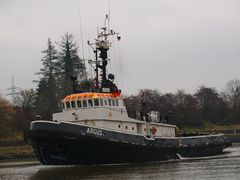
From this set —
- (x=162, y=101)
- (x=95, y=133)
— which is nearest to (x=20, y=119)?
(x=162, y=101)

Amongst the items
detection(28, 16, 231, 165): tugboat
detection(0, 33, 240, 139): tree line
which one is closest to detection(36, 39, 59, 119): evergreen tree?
detection(0, 33, 240, 139): tree line

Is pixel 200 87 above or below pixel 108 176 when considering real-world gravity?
above

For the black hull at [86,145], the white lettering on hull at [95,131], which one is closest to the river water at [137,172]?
the black hull at [86,145]

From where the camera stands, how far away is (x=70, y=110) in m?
42.7

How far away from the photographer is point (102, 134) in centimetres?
3988

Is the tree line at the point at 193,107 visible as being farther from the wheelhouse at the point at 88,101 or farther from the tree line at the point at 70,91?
the wheelhouse at the point at 88,101

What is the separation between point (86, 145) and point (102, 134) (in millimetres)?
1351

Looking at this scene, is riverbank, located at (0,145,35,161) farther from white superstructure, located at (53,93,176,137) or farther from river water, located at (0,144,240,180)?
river water, located at (0,144,240,180)

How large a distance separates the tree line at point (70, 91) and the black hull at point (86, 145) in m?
37.1

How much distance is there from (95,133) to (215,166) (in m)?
8.32

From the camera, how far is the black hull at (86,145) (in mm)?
38781

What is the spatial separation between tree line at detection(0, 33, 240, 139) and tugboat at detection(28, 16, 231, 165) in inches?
1343

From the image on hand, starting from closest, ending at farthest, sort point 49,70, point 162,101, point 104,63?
1. point 104,63
2. point 162,101
3. point 49,70

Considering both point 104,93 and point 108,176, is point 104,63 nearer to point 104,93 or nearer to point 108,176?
point 104,93
